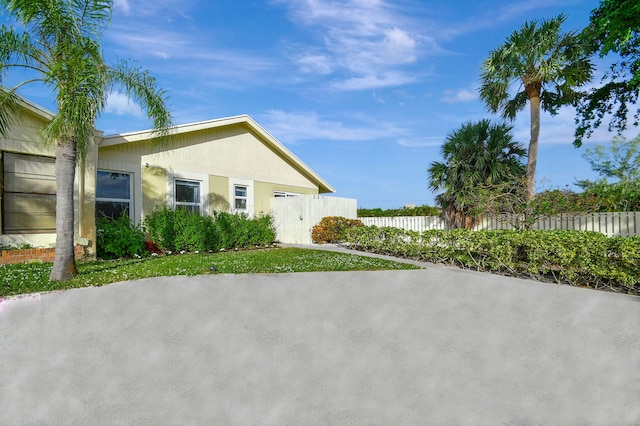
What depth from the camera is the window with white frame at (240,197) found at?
16.6 metres

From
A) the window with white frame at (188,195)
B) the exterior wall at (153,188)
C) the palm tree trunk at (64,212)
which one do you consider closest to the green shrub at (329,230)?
the window with white frame at (188,195)

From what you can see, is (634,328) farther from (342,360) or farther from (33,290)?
(33,290)

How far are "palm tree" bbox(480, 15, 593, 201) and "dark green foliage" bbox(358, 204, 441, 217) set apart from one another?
6.88 m

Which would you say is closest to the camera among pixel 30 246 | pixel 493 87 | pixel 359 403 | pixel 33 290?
pixel 359 403

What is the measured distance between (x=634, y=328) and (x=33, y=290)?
30.9ft

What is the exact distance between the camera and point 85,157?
10586 mm

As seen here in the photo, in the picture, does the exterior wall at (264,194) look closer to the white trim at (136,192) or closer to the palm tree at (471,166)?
the white trim at (136,192)

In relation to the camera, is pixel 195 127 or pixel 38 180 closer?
pixel 38 180

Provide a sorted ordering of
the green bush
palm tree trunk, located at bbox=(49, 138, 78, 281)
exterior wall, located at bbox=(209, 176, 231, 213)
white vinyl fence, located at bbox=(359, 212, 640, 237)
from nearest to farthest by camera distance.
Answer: palm tree trunk, located at bbox=(49, 138, 78, 281) < the green bush < white vinyl fence, located at bbox=(359, 212, 640, 237) < exterior wall, located at bbox=(209, 176, 231, 213)

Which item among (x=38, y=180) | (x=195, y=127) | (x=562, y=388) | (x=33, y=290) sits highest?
(x=195, y=127)

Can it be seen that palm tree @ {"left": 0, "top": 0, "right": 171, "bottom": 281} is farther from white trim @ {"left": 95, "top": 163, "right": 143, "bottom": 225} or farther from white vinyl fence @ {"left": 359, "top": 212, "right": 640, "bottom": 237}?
white vinyl fence @ {"left": 359, "top": 212, "right": 640, "bottom": 237}

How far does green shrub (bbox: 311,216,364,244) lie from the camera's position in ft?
53.1

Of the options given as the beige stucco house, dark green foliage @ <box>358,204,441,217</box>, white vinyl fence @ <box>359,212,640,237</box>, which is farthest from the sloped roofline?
dark green foliage @ <box>358,204,441,217</box>

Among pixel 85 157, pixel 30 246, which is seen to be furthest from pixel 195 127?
pixel 30 246
